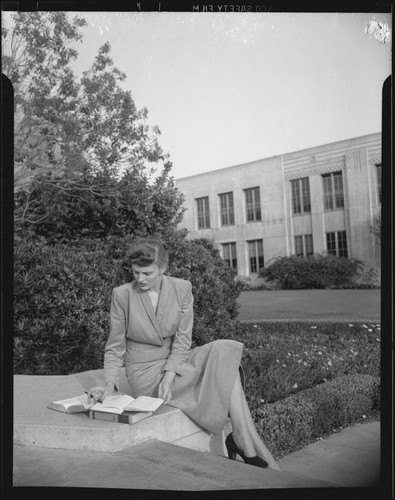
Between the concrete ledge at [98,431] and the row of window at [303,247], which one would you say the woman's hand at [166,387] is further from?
the row of window at [303,247]

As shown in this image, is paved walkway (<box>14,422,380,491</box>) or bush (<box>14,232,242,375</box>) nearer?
paved walkway (<box>14,422,380,491</box>)

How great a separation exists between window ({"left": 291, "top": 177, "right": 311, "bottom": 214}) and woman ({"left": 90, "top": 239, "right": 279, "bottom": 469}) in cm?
95

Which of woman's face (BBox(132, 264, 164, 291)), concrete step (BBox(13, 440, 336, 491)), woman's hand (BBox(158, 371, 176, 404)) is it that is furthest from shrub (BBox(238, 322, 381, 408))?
woman's face (BBox(132, 264, 164, 291))

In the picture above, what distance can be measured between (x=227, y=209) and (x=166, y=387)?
122 centimetres

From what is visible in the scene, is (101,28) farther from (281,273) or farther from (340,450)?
(340,450)

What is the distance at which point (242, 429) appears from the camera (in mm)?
2600

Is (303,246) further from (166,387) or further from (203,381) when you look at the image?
(166,387)

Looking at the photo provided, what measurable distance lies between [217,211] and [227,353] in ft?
3.51

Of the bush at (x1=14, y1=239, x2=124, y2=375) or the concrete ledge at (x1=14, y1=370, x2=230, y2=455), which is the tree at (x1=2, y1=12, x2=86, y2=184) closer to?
the bush at (x1=14, y1=239, x2=124, y2=375)

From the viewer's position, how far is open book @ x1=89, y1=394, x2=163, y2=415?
250 cm

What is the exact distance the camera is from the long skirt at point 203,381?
8.59ft

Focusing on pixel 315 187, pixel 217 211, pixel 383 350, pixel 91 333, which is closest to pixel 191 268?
pixel 91 333

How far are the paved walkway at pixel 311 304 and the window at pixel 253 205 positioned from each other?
2.55 ft

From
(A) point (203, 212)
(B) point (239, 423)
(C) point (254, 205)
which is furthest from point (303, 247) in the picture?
(B) point (239, 423)
